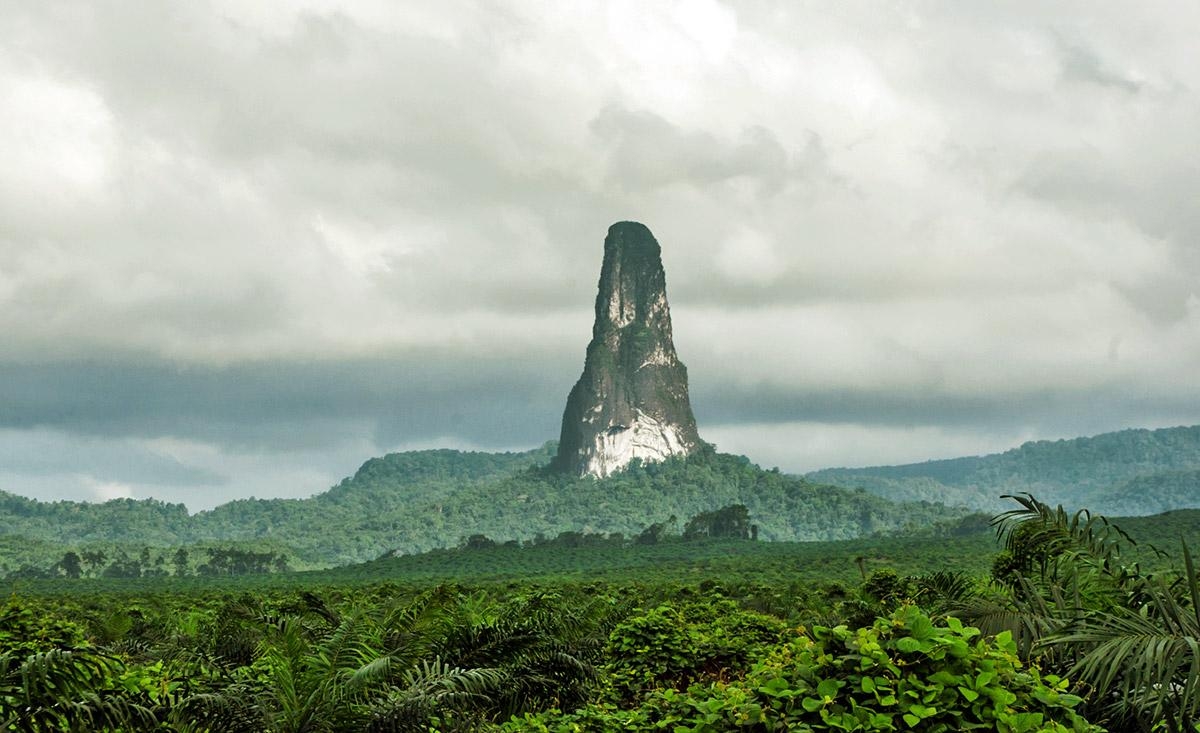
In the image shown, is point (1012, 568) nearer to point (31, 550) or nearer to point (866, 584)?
point (866, 584)

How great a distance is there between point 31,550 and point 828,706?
163908 millimetres

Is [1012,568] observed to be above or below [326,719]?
above

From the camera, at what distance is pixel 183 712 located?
7883 millimetres

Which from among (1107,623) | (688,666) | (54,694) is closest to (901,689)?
(1107,623)

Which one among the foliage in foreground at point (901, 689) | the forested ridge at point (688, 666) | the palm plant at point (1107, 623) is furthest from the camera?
the palm plant at point (1107, 623)

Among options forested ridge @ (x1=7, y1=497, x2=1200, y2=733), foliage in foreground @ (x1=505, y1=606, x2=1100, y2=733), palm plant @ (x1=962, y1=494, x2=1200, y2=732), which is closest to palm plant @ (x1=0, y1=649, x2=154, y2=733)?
forested ridge @ (x1=7, y1=497, x2=1200, y2=733)

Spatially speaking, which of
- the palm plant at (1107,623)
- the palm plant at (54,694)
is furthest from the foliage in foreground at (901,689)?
the palm plant at (54,694)

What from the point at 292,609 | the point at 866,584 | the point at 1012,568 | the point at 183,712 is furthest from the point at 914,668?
the point at 866,584

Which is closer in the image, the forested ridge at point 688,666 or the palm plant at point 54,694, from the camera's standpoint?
the forested ridge at point 688,666

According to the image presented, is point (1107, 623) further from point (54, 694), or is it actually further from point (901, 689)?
point (54, 694)

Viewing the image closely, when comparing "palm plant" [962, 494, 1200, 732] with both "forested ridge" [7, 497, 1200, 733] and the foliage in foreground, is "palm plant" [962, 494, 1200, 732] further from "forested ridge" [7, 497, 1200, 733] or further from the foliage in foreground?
the foliage in foreground

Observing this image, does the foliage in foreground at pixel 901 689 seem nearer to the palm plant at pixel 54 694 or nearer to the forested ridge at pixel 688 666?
the forested ridge at pixel 688 666

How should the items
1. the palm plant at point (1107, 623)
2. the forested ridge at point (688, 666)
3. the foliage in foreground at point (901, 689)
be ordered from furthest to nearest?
1. the palm plant at point (1107, 623)
2. the forested ridge at point (688, 666)
3. the foliage in foreground at point (901, 689)

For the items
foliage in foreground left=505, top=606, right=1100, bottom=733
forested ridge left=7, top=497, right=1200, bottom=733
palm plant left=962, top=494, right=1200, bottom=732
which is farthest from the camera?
palm plant left=962, top=494, right=1200, bottom=732
